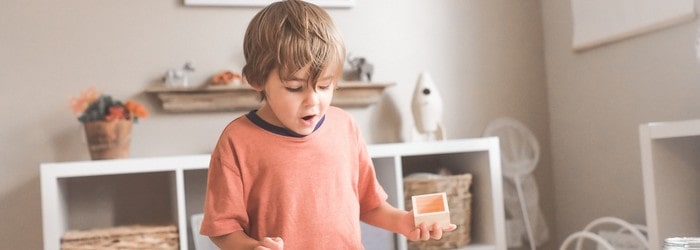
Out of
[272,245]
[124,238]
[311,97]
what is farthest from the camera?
[124,238]

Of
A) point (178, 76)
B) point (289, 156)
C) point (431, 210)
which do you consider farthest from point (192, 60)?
point (431, 210)

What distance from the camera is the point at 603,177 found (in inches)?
92.0

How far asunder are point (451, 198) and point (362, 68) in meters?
0.49

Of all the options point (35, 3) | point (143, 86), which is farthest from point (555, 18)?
point (35, 3)

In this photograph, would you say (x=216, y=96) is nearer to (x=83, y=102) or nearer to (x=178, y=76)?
(x=178, y=76)

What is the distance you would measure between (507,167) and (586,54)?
43 centimetres

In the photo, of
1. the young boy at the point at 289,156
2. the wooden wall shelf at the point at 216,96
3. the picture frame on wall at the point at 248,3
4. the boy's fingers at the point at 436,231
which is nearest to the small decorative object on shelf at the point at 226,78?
the wooden wall shelf at the point at 216,96

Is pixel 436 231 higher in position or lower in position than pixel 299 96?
lower

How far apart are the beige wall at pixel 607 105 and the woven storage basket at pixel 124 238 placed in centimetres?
124

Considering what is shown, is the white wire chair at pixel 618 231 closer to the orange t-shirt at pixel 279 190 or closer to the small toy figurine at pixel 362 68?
the small toy figurine at pixel 362 68

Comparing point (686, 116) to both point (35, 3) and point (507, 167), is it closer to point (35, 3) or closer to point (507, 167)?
point (507, 167)

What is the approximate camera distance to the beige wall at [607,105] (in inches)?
78.2

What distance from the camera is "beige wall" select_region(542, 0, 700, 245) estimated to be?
1987mm

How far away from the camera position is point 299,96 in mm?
1230
